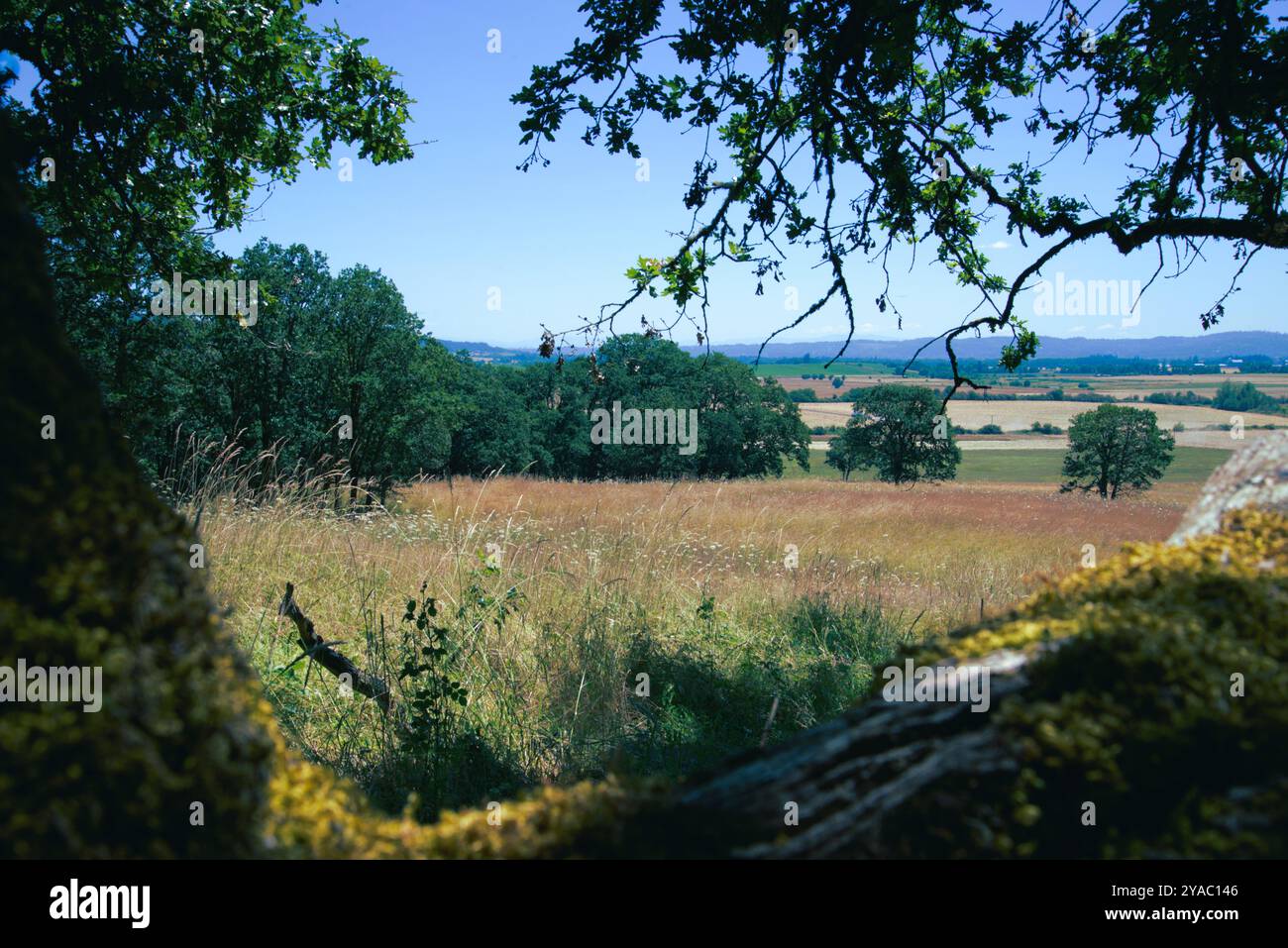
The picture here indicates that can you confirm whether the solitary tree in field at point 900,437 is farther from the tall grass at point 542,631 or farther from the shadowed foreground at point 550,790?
the shadowed foreground at point 550,790

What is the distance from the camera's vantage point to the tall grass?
426 centimetres

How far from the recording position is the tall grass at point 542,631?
14.0 feet

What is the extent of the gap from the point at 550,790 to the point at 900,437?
69.0 metres

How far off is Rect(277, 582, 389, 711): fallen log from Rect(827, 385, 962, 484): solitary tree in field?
63.7m

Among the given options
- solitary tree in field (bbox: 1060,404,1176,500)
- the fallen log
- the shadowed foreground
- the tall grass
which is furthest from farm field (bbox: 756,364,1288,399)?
the shadowed foreground

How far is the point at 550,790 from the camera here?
1.28 metres

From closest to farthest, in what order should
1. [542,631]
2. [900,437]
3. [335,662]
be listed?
1. [335,662]
2. [542,631]
3. [900,437]

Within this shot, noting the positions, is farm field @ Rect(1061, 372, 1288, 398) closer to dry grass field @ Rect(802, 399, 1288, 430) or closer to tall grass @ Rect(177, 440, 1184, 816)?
dry grass field @ Rect(802, 399, 1288, 430)

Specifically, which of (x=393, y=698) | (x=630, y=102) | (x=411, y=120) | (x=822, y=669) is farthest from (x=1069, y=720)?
(x=411, y=120)

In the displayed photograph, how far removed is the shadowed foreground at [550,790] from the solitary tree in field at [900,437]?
216ft

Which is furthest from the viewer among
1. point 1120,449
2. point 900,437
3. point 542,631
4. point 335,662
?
point 900,437

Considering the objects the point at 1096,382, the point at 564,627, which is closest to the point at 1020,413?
the point at 1096,382

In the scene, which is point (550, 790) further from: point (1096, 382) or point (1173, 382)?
point (1173, 382)
